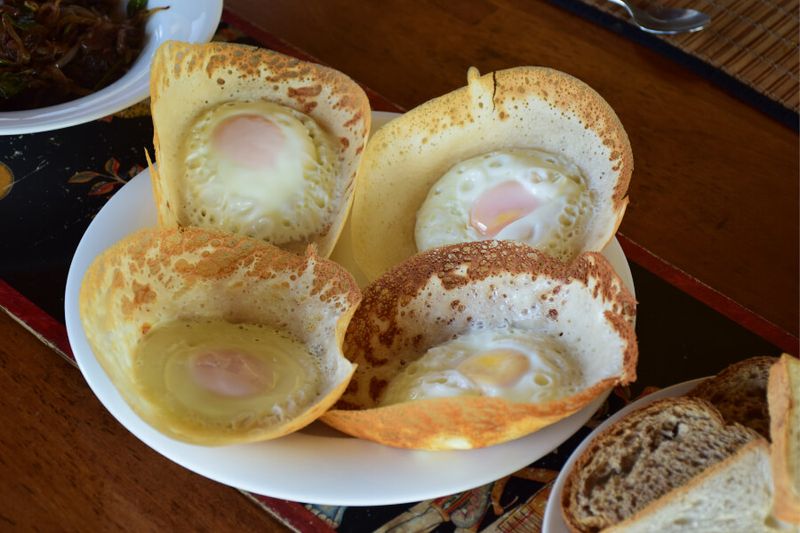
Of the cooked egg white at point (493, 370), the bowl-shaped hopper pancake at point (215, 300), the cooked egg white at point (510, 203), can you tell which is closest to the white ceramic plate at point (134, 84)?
the bowl-shaped hopper pancake at point (215, 300)

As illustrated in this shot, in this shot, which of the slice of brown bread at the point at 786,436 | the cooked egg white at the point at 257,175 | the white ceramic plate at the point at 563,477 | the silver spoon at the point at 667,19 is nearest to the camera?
the slice of brown bread at the point at 786,436

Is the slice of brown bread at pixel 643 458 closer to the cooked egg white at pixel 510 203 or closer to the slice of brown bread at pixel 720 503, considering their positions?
the slice of brown bread at pixel 720 503

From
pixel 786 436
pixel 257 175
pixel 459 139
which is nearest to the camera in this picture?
pixel 786 436

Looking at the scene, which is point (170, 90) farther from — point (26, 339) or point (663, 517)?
point (663, 517)

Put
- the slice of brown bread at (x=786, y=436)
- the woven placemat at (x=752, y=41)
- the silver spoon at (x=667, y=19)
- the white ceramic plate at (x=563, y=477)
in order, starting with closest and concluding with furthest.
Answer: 1. the slice of brown bread at (x=786, y=436)
2. the white ceramic plate at (x=563, y=477)
3. the woven placemat at (x=752, y=41)
4. the silver spoon at (x=667, y=19)

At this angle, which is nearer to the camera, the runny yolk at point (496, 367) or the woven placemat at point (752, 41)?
the runny yolk at point (496, 367)

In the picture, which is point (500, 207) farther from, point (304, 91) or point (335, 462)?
point (335, 462)

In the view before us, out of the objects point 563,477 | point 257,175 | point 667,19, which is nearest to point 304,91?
point 257,175
